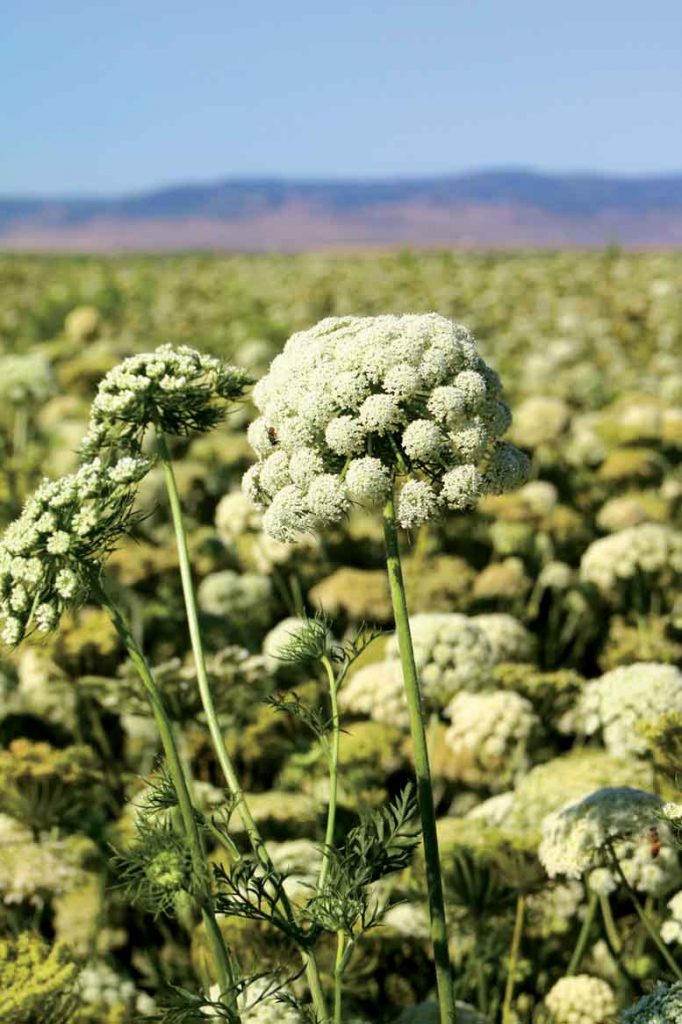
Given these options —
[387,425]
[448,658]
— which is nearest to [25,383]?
[448,658]

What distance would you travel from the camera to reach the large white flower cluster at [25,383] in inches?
501

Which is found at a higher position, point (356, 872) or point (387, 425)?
point (387, 425)

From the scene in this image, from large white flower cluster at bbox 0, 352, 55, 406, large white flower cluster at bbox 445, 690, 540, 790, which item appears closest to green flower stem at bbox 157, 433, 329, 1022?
large white flower cluster at bbox 445, 690, 540, 790

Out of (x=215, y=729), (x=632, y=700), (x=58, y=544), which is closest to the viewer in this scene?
(x=58, y=544)

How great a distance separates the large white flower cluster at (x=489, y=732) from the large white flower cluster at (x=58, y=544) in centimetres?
339

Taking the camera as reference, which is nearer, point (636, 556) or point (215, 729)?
point (215, 729)

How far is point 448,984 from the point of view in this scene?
11.8 feet

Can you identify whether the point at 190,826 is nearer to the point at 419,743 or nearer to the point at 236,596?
the point at 419,743

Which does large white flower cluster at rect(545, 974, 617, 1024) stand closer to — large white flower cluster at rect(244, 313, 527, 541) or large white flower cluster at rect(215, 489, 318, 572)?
large white flower cluster at rect(244, 313, 527, 541)

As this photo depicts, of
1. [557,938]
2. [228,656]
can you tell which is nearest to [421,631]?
[228,656]

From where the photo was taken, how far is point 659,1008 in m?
3.80

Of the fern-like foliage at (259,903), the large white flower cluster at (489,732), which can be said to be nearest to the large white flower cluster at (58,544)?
the fern-like foliage at (259,903)

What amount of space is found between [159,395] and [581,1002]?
308 cm

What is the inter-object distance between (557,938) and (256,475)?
3.27 meters
